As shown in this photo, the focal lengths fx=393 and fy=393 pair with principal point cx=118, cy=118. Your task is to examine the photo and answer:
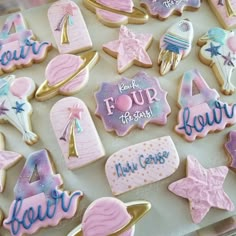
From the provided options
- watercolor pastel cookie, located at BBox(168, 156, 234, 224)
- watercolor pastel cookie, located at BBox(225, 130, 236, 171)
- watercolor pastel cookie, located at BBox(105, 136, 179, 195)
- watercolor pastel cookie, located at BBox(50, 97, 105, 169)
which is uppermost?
watercolor pastel cookie, located at BBox(50, 97, 105, 169)

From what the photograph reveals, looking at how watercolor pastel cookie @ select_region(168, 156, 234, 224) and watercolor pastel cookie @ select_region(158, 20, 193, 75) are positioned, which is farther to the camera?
watercolor pastel cookie @ select_region(158, 20, 193, 75)

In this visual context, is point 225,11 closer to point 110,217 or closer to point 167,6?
point 167,6

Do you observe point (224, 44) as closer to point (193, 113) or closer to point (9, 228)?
point (193, 113)

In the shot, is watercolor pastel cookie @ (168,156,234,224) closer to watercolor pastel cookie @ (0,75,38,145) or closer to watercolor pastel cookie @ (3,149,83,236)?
watercolor pastel cookie @ (3,149,83,236)

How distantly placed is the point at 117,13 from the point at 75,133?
1.11 ft

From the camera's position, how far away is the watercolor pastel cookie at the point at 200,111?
880mm

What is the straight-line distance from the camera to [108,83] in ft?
3.05

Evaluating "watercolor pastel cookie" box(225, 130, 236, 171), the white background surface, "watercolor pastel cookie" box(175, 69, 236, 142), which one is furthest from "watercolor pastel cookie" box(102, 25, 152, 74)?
"watercolor pastel cookie" box(225, 130, 236, 171)

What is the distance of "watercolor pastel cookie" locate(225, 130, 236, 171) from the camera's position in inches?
33.5

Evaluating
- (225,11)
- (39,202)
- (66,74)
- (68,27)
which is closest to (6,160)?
(39,202)

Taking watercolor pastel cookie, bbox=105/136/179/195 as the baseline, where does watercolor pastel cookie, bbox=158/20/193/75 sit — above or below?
above

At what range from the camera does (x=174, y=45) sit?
3.15ft

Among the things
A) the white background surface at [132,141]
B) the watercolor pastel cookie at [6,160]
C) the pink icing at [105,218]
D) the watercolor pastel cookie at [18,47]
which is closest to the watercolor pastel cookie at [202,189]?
the white background surface at [132,141]

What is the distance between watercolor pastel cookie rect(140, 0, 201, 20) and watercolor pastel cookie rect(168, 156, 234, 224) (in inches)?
15.7
